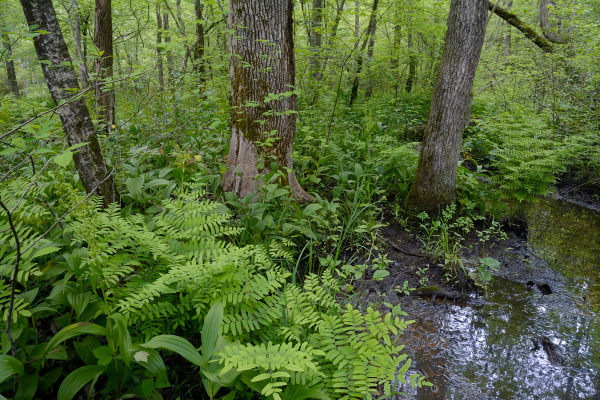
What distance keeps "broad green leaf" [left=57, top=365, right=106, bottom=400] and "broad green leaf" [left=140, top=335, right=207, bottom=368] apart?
0.35 meters

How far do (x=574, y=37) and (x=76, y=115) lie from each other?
36.7ft

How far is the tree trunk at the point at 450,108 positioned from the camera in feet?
12.8

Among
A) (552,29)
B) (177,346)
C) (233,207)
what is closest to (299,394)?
(177,346)

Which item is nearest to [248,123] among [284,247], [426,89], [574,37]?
[284,247]

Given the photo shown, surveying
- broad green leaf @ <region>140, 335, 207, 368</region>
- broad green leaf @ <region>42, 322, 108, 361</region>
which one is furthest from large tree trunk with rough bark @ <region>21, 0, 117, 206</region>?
broad green leaf @ <region>140, 335, 207, 368</region>

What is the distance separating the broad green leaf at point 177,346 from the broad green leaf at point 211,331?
0.13 feet

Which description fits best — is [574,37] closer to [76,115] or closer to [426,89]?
[426,89]

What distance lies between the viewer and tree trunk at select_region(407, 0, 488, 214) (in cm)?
389

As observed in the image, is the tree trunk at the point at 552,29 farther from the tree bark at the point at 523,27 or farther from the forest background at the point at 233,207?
the tree bark at the point at 523,27

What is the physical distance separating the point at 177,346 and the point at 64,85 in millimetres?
2241

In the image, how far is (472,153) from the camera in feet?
23.7

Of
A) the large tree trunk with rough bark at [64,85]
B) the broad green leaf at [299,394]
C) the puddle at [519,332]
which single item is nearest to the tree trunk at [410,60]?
the puddle at [519,332]

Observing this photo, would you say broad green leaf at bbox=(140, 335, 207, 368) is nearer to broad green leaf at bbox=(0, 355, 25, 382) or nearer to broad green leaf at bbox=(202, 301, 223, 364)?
broad green leaf at bbox=(202, 301, 223, 364)

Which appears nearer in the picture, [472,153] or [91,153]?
[91,153]
